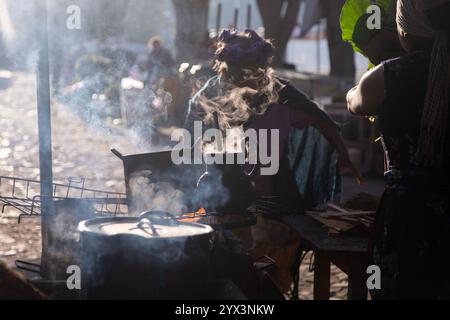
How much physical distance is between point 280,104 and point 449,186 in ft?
7.18

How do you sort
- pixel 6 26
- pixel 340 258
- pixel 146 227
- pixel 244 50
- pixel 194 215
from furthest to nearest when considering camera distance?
pixel 6 26
pixel 244 50
pixel 340 258
pixel 194 215
pixel 146 227

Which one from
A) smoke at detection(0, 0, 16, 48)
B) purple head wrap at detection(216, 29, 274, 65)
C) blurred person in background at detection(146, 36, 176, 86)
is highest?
blurred person in background at detection(146, 36, 176, 86)

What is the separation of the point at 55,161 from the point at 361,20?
813 cm

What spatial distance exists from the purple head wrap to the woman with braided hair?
1.74 meters

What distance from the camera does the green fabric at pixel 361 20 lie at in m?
3.25

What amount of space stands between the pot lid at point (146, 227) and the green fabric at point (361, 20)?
1.38 m

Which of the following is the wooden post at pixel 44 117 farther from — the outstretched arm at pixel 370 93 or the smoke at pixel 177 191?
the outstretched arm at pixel 370 93

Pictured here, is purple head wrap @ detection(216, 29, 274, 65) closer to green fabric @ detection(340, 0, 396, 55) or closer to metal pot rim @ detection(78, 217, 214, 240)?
green fabric @ detection(340, 0, 396, 55)

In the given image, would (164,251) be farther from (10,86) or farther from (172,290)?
(10,86)

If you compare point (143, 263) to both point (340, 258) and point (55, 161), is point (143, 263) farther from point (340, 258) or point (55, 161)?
point (55, 161)

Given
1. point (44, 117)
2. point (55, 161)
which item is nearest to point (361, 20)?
point (44, 117)

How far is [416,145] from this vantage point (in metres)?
2.81

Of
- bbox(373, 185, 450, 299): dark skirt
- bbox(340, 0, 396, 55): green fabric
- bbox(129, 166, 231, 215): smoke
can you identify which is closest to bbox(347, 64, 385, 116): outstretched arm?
bbox(373, 185, 450, 299): dark skirt

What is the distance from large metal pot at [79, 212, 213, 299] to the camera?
2541 mm
